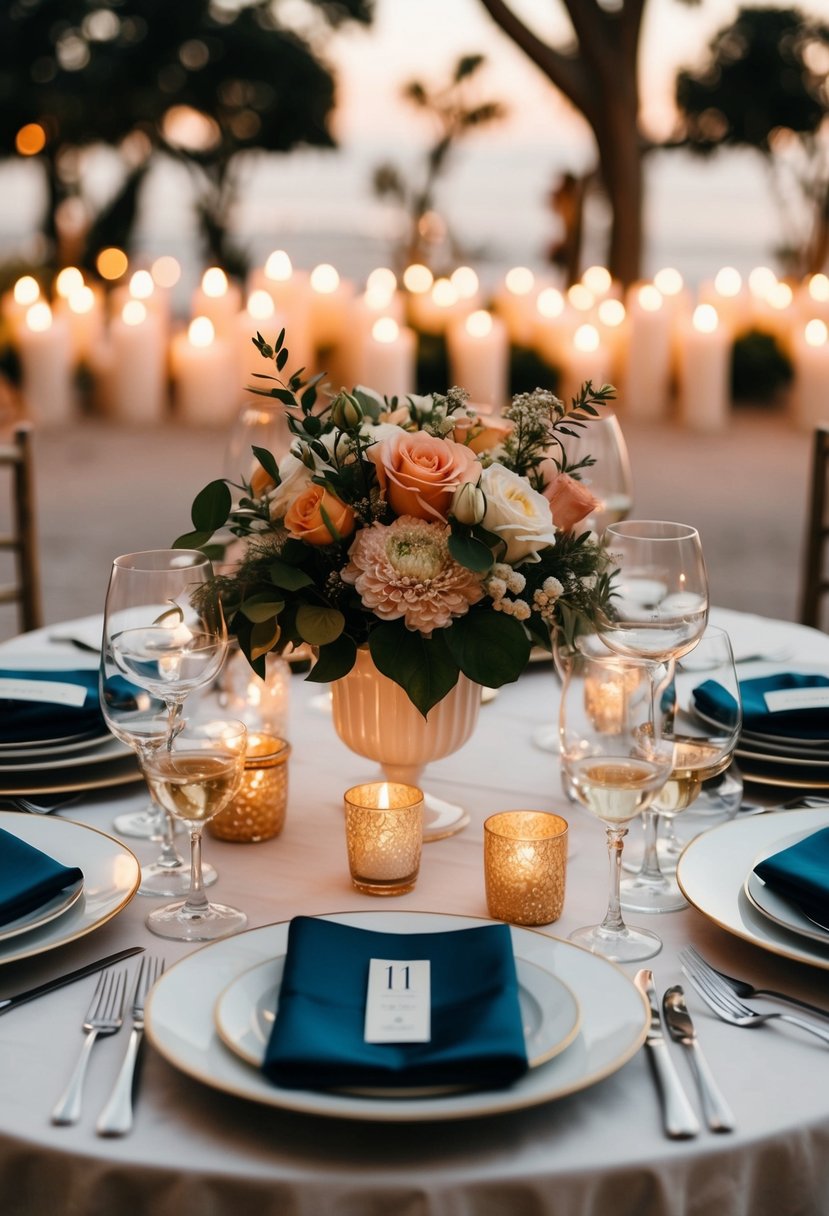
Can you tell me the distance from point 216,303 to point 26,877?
9.27 feet

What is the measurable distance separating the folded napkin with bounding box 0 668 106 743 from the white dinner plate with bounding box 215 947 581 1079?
55 cm

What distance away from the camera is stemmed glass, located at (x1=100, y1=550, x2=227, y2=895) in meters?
1.19

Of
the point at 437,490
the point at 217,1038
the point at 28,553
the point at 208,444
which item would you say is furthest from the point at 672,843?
the point at 208,444

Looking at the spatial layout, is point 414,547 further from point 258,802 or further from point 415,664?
point 258,802

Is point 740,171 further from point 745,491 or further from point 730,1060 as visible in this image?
point 730,1060

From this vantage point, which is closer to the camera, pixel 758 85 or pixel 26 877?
pixel 26 877

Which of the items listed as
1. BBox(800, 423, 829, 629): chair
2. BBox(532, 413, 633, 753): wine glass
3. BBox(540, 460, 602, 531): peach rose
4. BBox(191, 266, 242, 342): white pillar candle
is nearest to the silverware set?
BBox(540, 460, 602, 531): peach rose

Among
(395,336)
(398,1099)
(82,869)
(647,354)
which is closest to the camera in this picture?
(398,1099)

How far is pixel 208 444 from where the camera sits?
371 centimetres

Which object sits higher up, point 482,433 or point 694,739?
point 482,433

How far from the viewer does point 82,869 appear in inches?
Result: 46.9

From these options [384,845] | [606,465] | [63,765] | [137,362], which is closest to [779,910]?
[384,845]

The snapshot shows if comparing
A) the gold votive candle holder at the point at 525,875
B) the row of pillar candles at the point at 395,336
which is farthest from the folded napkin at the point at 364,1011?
the row of pillar candles at the point at 395,336

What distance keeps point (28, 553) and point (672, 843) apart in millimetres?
1403
